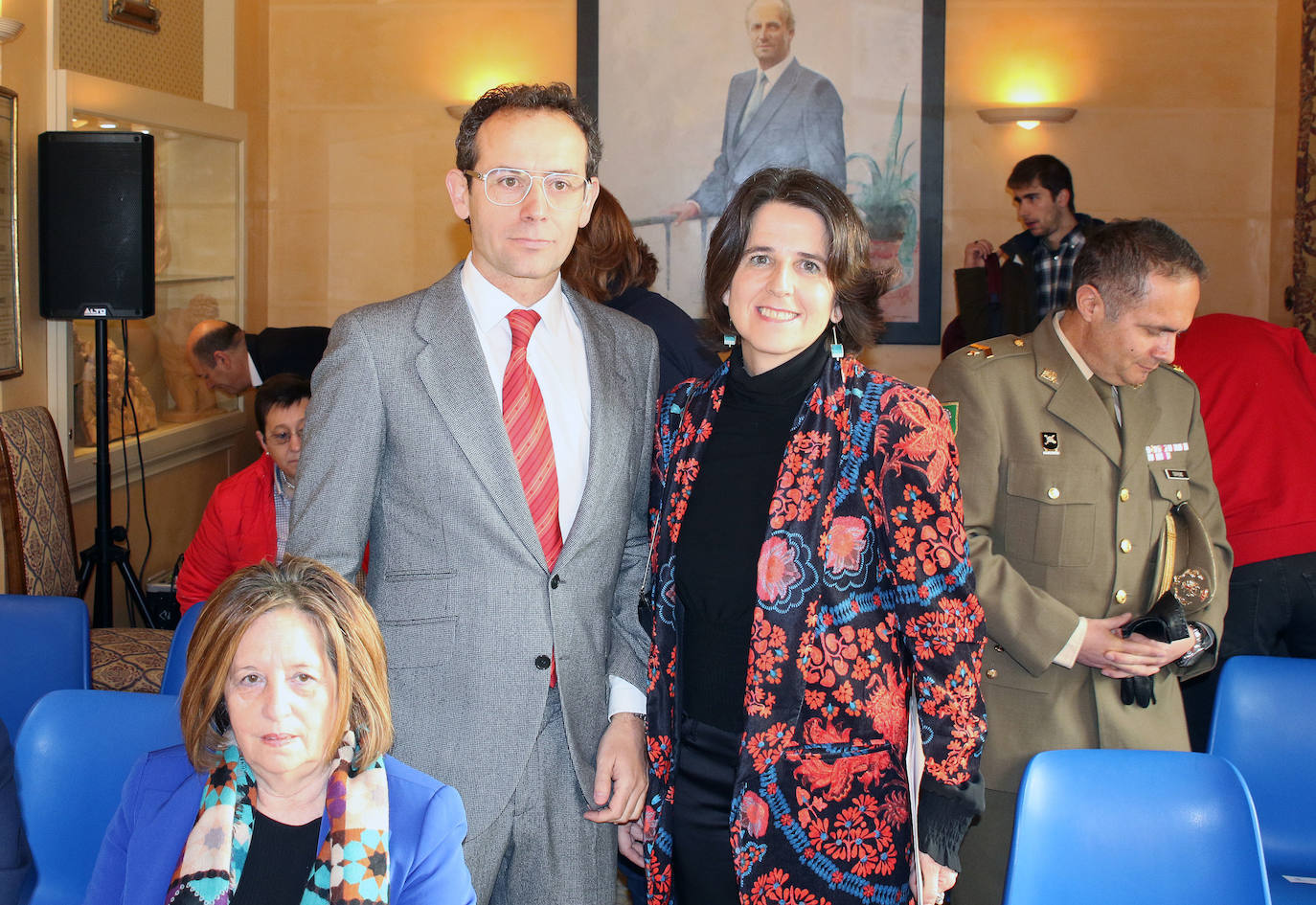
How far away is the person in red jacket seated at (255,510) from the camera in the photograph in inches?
143

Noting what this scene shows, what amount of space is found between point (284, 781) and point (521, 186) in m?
0.89

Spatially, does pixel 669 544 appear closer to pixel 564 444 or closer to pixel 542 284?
pixel 564 444

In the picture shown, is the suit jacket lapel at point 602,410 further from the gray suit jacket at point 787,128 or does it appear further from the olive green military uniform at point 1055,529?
the gray suit jacket at point 787,128

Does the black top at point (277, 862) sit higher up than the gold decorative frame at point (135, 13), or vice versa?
the gold decorative frame at point (135, 13)

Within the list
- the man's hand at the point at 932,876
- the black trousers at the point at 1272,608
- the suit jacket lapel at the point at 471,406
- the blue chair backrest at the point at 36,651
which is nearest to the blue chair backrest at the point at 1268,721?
the black trousers at the point at 1272,608

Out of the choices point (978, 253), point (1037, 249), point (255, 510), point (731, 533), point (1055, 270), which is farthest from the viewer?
point (978, 253)

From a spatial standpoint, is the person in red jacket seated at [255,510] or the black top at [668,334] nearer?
the black top at [668,334]

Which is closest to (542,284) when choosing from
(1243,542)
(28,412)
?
(1243,542)

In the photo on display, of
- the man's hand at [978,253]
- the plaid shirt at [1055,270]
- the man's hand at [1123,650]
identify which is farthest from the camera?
the man's hand at [978,253]

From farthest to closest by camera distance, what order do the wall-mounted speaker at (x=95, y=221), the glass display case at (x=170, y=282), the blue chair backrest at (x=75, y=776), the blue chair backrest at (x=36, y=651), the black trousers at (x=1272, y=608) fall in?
1. the glass display case at (x=170, y=282)
2. the wall-mounted speaker at (x=95, y=221)
3. the black trousers at (x=1272, y=608)
4. the blue chair backrest at (x=36, y=651)
5. the blue chair backrest at (x=75, y=776)

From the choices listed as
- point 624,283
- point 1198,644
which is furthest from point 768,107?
point 1198,644

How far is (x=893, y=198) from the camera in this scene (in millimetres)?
6406

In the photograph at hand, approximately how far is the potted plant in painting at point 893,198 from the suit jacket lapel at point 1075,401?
13.2 feet

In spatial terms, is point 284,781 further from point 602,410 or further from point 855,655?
point 855,655
